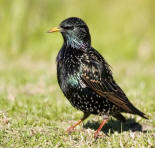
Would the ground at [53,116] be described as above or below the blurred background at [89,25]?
below

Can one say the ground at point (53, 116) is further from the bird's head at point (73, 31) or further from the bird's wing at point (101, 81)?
the bird's head at point (73, 31)

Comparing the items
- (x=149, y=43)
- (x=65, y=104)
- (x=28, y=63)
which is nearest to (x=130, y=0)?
(x=149, y=43)

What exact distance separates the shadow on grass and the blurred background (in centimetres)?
820

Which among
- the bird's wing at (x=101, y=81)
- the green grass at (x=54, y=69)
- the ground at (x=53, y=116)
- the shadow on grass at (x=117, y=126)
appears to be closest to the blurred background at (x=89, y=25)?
the green grass at (x=54, y=69)

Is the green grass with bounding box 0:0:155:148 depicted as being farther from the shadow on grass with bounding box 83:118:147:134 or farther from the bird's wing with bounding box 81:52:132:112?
the bird's wing with bounding box 81:52:132:112

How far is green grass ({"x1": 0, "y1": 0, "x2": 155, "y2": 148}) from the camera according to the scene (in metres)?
6.43

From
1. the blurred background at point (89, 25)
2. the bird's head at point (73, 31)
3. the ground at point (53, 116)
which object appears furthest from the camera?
the blurred background at point (89, 25)

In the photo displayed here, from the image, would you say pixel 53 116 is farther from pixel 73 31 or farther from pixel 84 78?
pixel 73 31

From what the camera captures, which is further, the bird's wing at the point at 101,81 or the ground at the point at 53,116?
the bird's wing at the point at 101,81

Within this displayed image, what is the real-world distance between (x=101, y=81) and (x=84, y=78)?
32 cm

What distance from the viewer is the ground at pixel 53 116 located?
6.09m

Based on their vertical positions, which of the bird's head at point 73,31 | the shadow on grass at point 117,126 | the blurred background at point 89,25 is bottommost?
the shadow on grass at point 117,126

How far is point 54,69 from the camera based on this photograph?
543 inches

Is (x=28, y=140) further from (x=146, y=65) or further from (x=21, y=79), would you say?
(x=146, y=65)
